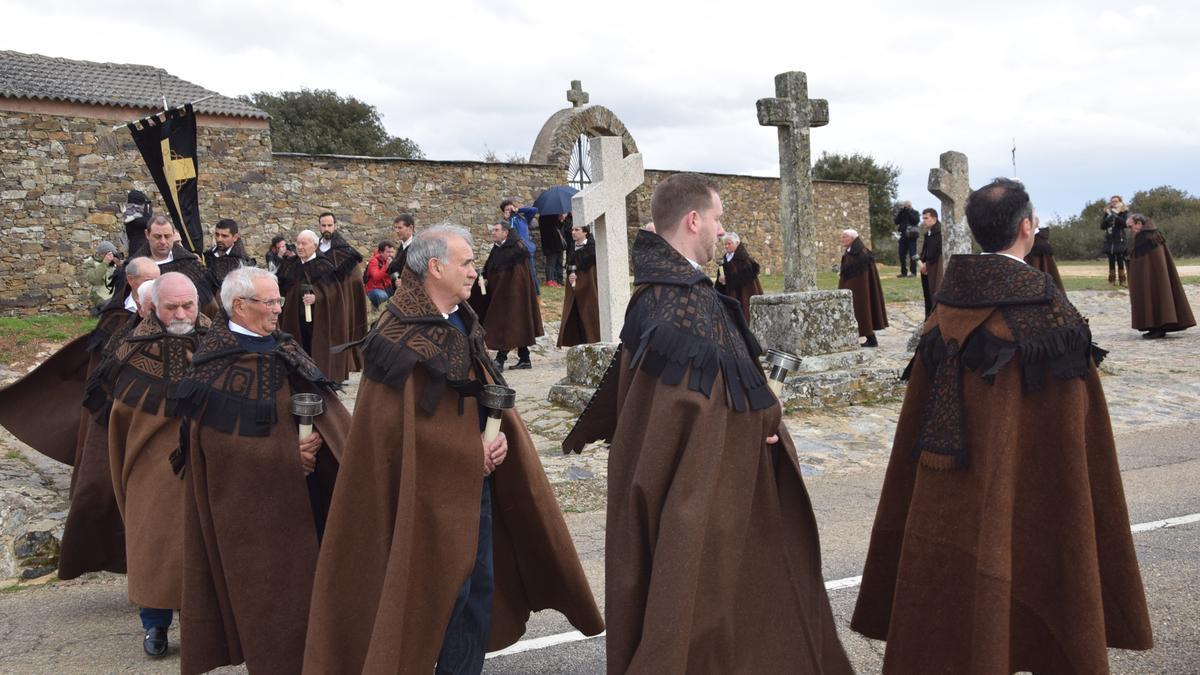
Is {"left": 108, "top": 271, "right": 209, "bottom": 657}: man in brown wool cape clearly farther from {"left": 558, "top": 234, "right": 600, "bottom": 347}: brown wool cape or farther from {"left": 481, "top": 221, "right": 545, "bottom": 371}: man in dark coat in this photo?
{"left": 558, "top": 234, "right": 600, "bottom": 347}: brown wool cape

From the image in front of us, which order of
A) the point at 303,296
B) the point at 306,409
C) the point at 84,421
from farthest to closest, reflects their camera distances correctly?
the point at 303,296 → the point at 84,421 → the point at 306,409

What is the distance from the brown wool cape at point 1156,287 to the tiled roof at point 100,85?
14921 mm

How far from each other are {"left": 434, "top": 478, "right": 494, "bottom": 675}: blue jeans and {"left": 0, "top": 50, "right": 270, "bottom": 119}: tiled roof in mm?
15852

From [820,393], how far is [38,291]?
13.1m

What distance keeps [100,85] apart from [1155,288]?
57.3 feet

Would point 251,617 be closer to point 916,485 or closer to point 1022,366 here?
point 916,485

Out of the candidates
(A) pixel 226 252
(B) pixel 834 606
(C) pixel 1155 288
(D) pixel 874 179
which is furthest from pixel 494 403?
(D) pixel 874 179

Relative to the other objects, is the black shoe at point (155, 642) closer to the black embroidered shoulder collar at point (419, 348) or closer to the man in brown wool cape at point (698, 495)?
the black embroidered shoulder collar at point (419, 348)

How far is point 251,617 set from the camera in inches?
157

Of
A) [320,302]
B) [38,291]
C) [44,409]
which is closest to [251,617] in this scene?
[44,409]

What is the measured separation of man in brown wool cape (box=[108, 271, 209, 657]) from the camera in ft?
14.8

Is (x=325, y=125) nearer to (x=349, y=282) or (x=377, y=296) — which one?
(x=377, y=296)

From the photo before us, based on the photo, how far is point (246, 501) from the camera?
4.06 m

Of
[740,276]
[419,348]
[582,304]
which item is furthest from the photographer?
[740,276]
